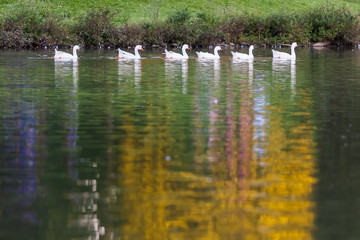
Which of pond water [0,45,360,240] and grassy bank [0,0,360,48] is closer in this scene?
pond water [0,45,360,240]

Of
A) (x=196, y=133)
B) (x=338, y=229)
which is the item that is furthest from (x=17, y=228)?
(x=196, y=133)

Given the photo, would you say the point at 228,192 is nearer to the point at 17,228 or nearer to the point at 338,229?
the point at 338,229

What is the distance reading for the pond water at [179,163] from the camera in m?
9.41

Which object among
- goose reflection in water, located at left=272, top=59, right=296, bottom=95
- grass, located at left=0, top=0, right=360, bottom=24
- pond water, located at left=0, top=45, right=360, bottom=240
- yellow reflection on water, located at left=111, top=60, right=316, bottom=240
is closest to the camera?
yellow reflection on water, located at left=111, top=60, right=316, bottom=240

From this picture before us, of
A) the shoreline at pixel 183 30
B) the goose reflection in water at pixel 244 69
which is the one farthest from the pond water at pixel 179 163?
the shoreline at pixel 183 30

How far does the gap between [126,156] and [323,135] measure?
476cm

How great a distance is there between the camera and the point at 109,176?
1192cm

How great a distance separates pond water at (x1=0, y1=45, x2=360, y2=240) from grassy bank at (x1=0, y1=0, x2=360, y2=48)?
1443 inches

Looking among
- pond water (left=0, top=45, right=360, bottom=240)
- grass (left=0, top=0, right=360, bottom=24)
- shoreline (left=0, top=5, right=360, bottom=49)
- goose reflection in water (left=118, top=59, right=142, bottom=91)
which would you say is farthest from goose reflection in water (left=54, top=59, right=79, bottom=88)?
grass (left=0, top=0, right=360, bottom=24)

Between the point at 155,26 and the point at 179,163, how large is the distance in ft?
182

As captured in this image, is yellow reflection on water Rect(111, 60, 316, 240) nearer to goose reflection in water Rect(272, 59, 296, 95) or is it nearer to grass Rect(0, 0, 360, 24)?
goose reflection in water Rect(272, 59, 296, 95)

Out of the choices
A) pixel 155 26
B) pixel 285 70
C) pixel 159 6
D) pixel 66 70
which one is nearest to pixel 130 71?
pixel 66 70

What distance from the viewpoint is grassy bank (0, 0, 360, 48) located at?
6209 centimetres

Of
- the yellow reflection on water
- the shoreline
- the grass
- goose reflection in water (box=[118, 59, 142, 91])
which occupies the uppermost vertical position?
the grass
